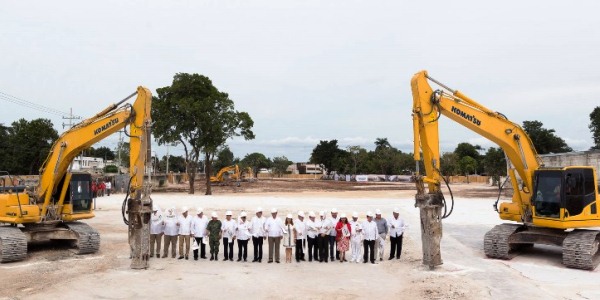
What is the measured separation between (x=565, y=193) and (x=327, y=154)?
356 ft

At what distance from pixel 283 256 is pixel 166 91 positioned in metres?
32.4

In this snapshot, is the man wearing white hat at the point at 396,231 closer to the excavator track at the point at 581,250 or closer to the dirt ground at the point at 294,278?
the dirt ground at the point at 294,278

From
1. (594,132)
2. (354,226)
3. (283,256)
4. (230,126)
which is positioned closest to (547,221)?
(354,226)

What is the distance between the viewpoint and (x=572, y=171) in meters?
14.1

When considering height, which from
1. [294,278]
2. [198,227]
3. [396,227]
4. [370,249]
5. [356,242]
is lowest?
[294,278]

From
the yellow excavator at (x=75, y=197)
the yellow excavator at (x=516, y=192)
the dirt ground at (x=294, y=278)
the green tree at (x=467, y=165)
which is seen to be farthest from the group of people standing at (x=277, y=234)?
the green tree at (x=467, y=165)

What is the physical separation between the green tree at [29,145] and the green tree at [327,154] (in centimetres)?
7004

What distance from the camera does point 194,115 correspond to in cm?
4278

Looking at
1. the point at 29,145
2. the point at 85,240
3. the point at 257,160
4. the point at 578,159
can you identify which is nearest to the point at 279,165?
the point at 257,160

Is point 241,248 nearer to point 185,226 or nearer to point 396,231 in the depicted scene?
point 185,226

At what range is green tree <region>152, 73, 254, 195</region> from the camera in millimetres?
43000

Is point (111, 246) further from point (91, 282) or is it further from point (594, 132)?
point (594, 132)

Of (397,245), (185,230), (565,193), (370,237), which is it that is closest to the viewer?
(565,193)

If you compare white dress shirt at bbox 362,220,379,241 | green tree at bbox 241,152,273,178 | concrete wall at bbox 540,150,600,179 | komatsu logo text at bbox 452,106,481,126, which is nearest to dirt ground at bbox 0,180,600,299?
white dress shirt at bbox 362,220,379,241
